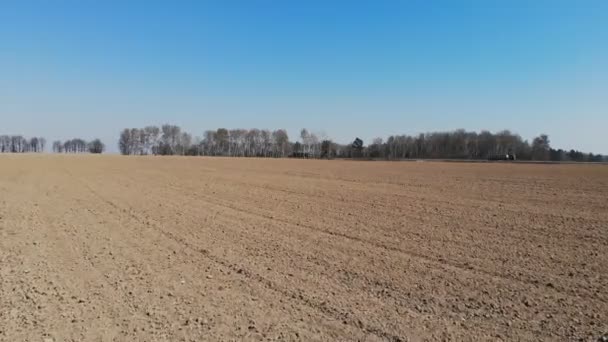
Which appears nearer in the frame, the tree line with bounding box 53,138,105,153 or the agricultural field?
the agricultural field

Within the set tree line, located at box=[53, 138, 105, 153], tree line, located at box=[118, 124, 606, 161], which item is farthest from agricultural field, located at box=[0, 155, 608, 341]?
tree line, located at box=[53, 138, 105, 153]

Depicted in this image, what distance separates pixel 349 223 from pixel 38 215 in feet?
30.8

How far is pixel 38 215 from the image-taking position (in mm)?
11000

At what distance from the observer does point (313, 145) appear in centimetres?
16075

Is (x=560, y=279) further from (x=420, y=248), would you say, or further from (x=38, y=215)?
(x=38, y=215)

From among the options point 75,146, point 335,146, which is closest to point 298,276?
point 335,146

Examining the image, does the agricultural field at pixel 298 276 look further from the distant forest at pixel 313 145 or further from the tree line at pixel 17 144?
the tree line at pixel 17 144

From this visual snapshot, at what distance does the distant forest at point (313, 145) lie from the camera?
5256 inches

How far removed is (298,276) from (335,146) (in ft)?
486

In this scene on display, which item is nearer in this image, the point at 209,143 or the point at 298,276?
the point at 298,276

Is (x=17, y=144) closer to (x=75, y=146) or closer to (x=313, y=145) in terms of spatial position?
(x=75, y=146)

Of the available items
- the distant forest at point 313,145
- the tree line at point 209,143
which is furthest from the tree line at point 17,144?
the tree line at point 209,143

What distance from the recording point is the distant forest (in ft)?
438

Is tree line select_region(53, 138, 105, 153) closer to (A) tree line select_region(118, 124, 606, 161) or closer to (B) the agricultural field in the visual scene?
(A) tree line select_region(118, 124, 606, 161)
